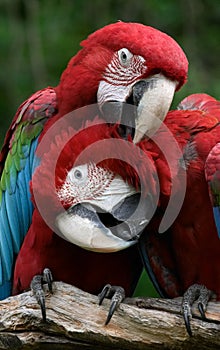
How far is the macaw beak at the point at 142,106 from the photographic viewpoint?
246 cm

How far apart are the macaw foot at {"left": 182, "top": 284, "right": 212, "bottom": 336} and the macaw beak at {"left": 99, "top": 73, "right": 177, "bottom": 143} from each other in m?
0.52

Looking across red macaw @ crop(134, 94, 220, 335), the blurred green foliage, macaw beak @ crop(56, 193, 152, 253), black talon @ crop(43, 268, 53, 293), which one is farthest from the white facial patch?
the blurred green foliage

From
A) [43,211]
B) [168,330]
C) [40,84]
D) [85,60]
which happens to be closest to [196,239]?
[168,330]

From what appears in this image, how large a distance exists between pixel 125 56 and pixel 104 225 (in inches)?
20.9

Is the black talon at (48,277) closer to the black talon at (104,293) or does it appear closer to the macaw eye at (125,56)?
the black talon at (104,293)

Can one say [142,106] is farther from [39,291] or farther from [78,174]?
[39,291]

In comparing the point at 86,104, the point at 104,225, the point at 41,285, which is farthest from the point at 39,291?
the point at 86,104

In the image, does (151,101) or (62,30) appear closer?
(151,101)

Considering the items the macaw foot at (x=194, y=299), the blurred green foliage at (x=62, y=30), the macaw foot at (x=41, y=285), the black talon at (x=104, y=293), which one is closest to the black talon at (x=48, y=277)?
the macaw foot at (x=41, y=285)

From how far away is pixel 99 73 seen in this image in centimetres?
259

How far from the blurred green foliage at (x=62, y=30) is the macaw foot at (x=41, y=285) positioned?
2015 mm

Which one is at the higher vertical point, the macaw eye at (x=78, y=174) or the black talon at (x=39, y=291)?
the macaw eye at (x=78, y=174)

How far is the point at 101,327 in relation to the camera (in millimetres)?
2475

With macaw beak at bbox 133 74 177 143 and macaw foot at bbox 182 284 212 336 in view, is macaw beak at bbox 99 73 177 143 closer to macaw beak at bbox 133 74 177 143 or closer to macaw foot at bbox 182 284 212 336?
macaw beak at bbox 133 74 177 143
